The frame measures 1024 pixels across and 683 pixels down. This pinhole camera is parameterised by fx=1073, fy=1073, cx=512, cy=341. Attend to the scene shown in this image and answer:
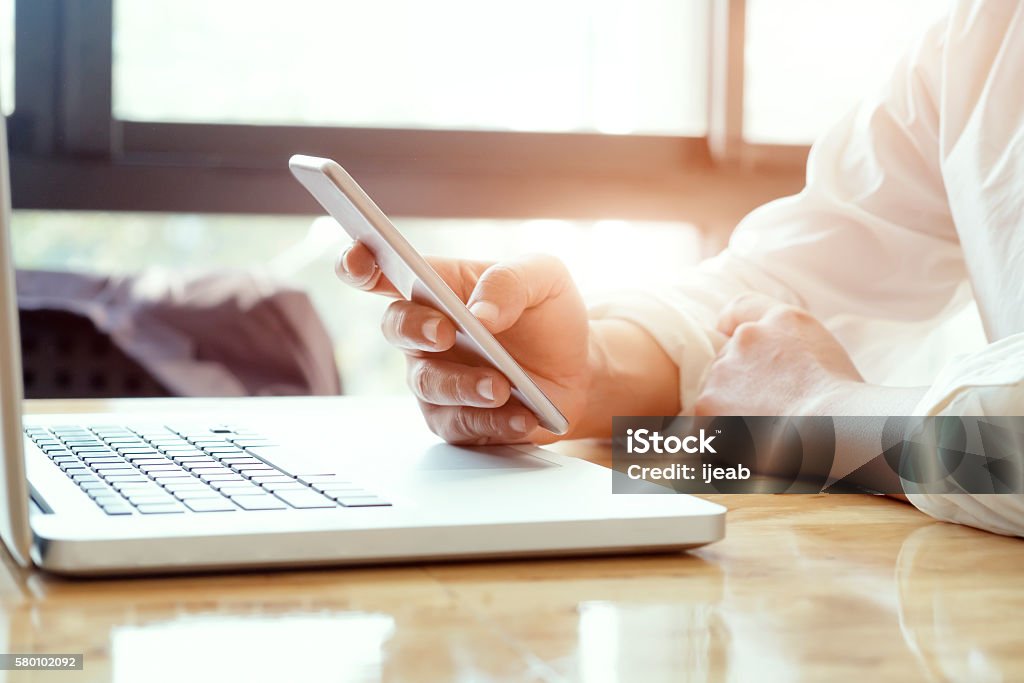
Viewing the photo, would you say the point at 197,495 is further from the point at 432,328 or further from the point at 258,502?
the point at 432,328

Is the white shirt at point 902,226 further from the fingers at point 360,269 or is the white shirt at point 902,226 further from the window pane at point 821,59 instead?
the window pane at point 821,59

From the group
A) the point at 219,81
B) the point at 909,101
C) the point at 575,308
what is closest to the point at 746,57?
the point at 219,81

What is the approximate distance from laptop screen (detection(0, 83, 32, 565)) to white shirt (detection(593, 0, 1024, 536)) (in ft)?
1.92

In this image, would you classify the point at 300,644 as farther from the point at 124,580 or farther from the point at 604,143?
the point at 604,143

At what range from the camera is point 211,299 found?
1848 mm

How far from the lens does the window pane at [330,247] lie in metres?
2.17

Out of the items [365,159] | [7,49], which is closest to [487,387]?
[365,159]

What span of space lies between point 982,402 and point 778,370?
25 centimetres

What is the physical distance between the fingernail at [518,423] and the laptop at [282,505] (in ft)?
0.11

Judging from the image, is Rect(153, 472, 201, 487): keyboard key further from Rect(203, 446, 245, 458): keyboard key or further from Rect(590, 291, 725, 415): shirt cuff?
Rect(590, 291, 725, 415): shirt cuff

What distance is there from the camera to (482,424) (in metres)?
0.64

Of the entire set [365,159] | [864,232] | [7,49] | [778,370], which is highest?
[7,49]

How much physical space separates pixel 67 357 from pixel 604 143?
3.86 feet

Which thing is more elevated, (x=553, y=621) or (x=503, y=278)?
(x=503, y=278)
